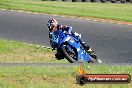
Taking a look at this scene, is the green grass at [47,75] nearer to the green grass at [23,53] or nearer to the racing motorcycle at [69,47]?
the green grass at [23,53]

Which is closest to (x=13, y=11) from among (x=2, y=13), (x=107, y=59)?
(x=2, y=13)

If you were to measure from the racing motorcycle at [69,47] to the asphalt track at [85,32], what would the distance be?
1719 mm

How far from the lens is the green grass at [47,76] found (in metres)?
8.50

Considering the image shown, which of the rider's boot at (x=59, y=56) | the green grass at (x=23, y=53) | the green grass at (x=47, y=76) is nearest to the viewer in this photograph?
the green grass at (x=47, y=76)

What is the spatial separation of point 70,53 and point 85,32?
224 inches

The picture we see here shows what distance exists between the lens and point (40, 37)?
16.9 metres

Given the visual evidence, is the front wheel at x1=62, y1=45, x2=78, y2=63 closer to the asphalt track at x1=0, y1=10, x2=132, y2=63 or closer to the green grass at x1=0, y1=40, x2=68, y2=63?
the green grass at x1=0, y1=40, x2=68, y2=63

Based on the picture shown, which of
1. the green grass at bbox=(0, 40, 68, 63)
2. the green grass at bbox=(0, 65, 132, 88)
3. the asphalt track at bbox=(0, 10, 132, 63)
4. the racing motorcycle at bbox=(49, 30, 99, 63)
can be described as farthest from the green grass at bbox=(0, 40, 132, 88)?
the asphalt track at bbox=(0, 10, 132, 63)

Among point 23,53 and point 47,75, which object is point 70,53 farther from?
point 47,75

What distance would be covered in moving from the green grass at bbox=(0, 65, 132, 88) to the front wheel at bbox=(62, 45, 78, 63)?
1.53m

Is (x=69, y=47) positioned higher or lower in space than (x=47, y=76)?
lower

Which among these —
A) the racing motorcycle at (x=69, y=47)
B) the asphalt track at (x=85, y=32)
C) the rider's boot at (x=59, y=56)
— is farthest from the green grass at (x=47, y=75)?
the asphalt track at (x=85, y=32)

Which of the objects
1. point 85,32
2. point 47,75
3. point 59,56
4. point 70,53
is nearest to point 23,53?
point 59,56

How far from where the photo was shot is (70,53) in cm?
1214
